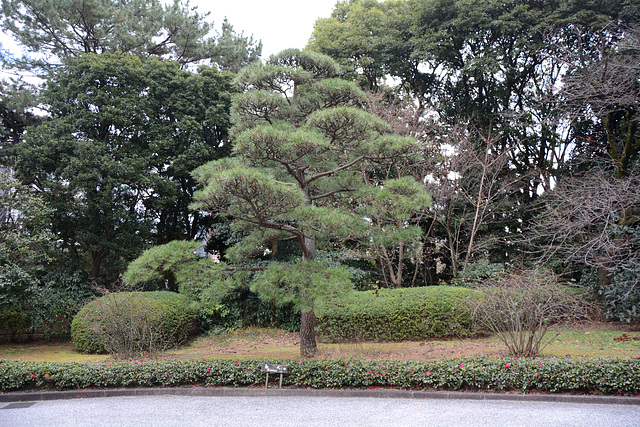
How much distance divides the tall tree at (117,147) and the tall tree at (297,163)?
182 inches

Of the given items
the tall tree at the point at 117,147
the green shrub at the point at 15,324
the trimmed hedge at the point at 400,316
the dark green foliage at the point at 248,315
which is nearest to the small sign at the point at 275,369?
the trimmed hedge at the point at 400,316

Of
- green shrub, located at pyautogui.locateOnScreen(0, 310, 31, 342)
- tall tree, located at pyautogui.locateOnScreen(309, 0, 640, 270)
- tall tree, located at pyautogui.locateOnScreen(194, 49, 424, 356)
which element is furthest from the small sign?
tall tree, located at pyautogui.locateOnScreen(309, 0, 640, 270)

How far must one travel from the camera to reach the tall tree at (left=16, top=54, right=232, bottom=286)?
925 centimetres

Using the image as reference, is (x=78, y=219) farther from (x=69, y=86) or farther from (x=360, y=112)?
(x=360, y=112)

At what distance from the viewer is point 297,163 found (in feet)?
19.8

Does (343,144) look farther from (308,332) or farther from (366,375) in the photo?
(366,375)

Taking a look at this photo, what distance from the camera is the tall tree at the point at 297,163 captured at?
4836mm

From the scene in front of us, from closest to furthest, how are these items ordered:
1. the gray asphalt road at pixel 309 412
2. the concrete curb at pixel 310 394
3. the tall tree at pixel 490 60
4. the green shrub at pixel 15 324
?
the gray asphalt road at pixel 309 412 < the concrete curb at pixel 310 394 < the green shrub at pixel 15 324 < the tall tree at pixel 490 60

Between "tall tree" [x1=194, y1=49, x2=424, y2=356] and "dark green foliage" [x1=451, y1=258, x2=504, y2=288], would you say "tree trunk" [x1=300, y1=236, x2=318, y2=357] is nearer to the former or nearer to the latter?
"tall tree" [x1=194, y1=49, x2=424, y2=356]

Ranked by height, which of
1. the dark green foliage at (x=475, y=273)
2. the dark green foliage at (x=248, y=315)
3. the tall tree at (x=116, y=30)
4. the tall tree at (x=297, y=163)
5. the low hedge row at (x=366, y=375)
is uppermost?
the tall tree at (x=116, y=30)

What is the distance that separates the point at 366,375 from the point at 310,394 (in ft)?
2.34

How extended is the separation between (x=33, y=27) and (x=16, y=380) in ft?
33.4

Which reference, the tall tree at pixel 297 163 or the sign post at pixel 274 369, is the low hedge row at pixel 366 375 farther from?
the tall tree at pixel 297 163

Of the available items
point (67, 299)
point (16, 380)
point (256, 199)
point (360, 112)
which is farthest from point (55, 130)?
point (360, 112)
